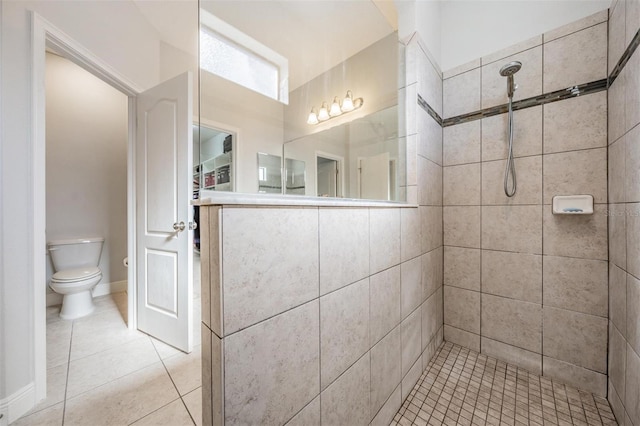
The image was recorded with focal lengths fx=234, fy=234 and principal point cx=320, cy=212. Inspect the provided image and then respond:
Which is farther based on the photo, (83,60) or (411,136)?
(83,60)

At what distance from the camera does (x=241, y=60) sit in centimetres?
125

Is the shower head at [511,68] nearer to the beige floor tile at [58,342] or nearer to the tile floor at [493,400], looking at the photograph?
the tile floor at [493,400]

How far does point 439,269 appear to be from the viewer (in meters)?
1.71

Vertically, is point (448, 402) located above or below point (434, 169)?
below

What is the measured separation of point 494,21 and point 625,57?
2.67 feet

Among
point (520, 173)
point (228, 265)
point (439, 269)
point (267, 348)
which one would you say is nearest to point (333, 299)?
point (267, 348)

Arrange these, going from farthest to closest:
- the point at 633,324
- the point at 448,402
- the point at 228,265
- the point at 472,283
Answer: the point at 472,283 → the point at 448,402 → the point at 633,324 → the point at 228,265

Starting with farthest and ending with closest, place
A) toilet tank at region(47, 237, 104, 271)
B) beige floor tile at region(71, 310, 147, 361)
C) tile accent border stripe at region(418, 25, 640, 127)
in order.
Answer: toilet tank at region(47, 237, 104, 271) < beige floor tile at region(71, 310, 147, 361) < tile accent border stripe at region(418, 25, 640, 127)

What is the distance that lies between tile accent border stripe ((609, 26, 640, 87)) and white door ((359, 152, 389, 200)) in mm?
1063

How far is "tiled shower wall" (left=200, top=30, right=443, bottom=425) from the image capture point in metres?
0.54

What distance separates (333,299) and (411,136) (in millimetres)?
1083

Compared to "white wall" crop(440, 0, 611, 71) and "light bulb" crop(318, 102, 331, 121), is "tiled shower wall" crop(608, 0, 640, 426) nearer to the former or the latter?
"white wall" crop(440, 0, 611, 71)

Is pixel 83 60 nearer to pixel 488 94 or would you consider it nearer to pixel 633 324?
pixel 488 94

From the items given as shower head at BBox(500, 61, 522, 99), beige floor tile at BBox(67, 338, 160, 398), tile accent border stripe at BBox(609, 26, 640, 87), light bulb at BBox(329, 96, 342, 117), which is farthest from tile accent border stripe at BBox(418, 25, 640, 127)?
beige floor tile at BBox(67, 338, 160, 398)
